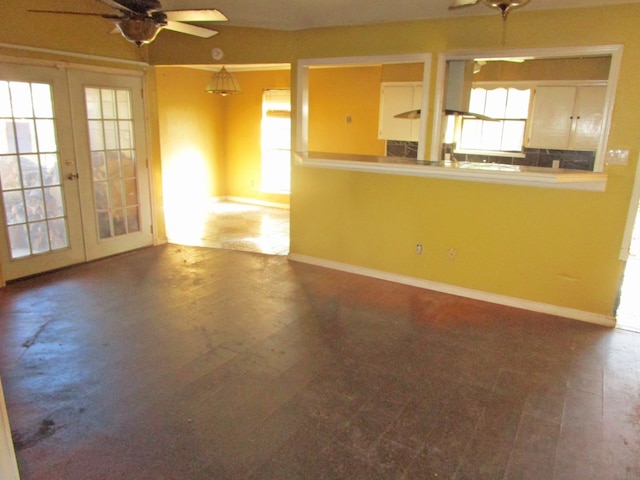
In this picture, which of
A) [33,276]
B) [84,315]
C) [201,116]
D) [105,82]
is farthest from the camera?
[201,116]

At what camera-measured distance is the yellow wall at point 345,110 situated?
6.56 metres

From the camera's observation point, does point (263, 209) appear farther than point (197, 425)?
Yes

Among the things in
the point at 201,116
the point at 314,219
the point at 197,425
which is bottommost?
the point at 197,425

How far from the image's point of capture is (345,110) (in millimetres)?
6852

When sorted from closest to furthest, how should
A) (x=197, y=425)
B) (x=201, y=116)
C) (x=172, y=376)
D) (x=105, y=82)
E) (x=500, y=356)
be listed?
1. (x=197, y=425)
2. (x=172, y=376)
3. (x=500, y=356)
4. (x=105, y=82)
5. (x=201, y=116)

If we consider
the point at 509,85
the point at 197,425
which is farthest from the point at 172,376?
the point at 509,85

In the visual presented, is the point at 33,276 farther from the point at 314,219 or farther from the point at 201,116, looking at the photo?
the point at 201,116

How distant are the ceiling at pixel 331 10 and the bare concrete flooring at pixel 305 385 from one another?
249 centimetres

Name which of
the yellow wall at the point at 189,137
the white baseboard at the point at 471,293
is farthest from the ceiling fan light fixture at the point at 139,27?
the yellow wall at the point at 189,137

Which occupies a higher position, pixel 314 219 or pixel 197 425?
pixel 314 219

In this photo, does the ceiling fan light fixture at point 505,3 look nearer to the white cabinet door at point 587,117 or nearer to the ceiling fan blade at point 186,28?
the ceiling fan blade at point 186,28

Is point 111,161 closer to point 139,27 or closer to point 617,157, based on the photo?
point 139,27

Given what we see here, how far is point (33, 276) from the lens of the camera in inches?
172

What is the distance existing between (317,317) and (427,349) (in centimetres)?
93
